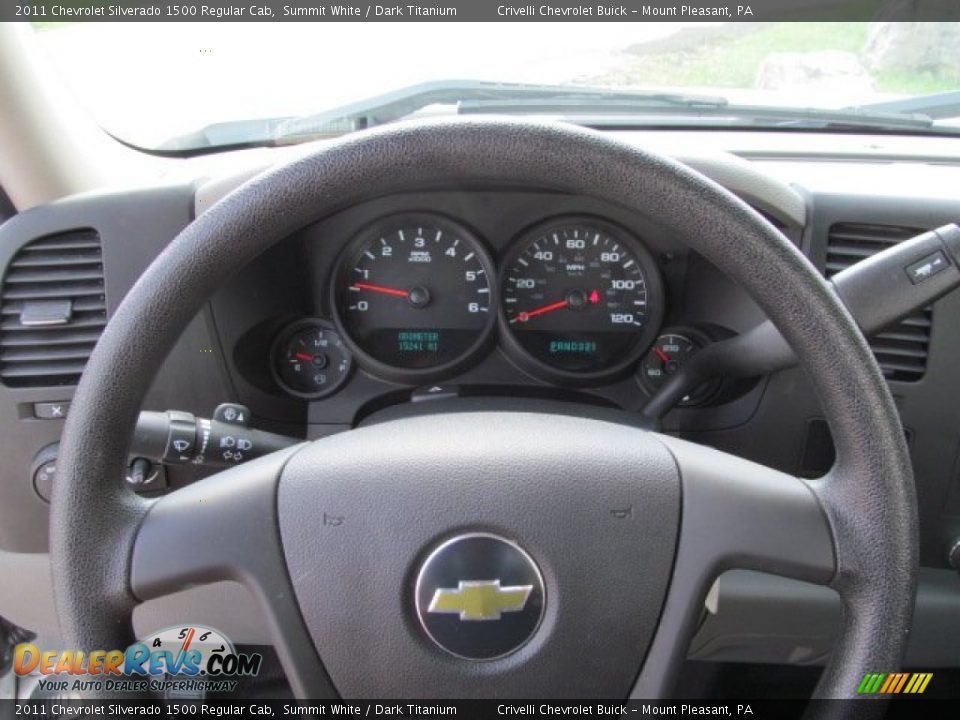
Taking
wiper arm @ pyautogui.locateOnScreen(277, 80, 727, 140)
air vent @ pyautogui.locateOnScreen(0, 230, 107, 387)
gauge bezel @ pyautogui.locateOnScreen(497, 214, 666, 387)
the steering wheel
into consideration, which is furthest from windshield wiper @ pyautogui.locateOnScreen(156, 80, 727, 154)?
the steering wheel

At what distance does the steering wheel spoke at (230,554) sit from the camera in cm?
105

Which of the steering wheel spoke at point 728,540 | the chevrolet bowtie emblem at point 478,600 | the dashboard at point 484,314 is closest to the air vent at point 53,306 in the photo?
the dashboard at point 484,314

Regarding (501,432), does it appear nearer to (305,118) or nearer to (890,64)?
(305,118)

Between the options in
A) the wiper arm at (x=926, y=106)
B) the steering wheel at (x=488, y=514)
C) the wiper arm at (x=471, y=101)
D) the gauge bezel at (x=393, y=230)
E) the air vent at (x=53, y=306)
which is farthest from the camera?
the wiper arm at (x=926, y=106)

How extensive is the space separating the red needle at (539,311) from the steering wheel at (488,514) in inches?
37.5

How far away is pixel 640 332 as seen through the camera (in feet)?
6.86

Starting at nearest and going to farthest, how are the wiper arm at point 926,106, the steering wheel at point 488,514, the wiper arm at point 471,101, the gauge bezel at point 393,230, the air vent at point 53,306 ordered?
1. the steering wheel at point 488,514
2. the air vent at point 53,306
3. the gauge bezel at point 393,230
4. the wiper arm at point 471,101
5. the wiper arm at point 926,106

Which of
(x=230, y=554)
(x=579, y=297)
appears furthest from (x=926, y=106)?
(x=230, y=554)

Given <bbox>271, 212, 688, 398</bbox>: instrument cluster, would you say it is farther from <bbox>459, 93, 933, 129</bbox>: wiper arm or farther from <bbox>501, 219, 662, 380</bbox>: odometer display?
<bbox>459, 93, 933, 129</bbox>: wiper arm

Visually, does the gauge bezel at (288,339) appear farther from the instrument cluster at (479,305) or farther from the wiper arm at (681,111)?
the wiper arm at (681,111)

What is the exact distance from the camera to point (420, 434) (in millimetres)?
1185

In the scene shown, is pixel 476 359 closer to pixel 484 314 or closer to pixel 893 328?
pixel 484 314
